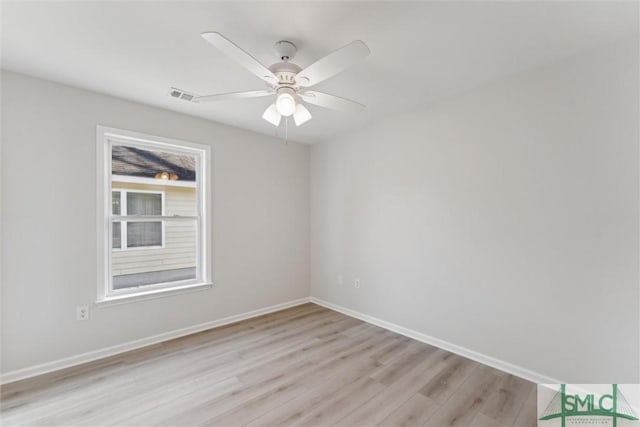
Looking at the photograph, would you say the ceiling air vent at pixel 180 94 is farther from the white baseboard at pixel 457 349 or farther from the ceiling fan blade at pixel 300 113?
the white baseboard at pixel 457 349

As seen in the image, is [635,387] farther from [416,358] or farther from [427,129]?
[427,129]

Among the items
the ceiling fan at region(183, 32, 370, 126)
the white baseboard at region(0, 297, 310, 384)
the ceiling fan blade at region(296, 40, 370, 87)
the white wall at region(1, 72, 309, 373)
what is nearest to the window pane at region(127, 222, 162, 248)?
the white wall at region(1, 72, 309, 373)

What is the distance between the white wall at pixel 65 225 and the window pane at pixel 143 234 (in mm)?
344

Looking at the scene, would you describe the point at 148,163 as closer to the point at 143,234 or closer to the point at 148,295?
the point at 143,234

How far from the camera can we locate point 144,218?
10.0 ft

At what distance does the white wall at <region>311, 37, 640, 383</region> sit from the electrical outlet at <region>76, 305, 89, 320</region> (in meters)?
2.99

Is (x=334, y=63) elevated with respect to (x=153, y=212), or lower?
elevated

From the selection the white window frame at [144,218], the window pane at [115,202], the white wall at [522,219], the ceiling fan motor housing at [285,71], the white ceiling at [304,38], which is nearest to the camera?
the white ceiling at [304,38]

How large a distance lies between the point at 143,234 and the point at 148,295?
662 mm

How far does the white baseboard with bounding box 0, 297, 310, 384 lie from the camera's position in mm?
2337

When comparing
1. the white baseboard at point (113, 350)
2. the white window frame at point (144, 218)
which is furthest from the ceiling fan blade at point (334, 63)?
the white baseboard at point (113, 350)

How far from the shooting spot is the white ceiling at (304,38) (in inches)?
65.2

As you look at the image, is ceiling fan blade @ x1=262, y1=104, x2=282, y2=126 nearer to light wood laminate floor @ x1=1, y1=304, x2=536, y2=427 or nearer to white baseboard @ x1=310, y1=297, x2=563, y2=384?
light wood laminate floor @ x1=1, y1=304, x2=536, y2=427

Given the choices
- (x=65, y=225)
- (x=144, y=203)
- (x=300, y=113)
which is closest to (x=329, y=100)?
(x=300, y=113)
